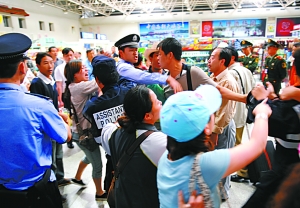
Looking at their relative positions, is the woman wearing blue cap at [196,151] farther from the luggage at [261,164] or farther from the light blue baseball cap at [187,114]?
the luggage at [261,164]

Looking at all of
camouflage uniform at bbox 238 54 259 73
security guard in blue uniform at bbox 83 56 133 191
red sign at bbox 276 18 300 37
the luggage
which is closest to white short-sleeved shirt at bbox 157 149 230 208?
security guard in blue uniform at bbox 83 56 133 191

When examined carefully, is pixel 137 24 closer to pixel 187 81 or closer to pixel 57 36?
pixel 57 36

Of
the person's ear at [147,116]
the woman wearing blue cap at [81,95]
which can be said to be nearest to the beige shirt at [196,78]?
the person's ear at [147,116]

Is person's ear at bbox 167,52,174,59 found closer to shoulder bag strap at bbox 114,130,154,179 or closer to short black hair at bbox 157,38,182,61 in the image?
short black hair at bbox 157,38,182,61

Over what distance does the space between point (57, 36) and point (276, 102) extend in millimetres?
16981

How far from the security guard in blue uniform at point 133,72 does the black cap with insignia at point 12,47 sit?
907 mm

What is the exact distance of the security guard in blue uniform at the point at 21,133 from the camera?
123cm

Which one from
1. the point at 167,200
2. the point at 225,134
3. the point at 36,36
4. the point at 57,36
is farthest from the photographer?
the point at 57,36

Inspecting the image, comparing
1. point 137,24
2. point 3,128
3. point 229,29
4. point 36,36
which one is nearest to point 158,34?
point 137,24

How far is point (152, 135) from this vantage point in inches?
44.4

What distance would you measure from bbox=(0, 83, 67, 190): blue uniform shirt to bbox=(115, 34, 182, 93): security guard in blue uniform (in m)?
0.85

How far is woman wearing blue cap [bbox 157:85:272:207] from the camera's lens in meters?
0.81

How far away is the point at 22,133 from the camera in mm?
1247

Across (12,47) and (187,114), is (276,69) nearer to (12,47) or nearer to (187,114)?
(187,114)
